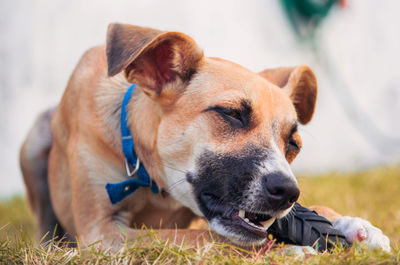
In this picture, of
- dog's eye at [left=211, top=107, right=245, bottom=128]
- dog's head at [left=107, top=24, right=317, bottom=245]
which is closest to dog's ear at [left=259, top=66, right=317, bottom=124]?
dog's head at [left=107, top=24, right=317, bottom=245]

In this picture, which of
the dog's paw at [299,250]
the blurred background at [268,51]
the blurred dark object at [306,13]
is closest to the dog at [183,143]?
the dog's paw at [299,250]

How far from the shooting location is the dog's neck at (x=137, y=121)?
3064 millimetres

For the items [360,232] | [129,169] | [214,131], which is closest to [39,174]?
[129,169]

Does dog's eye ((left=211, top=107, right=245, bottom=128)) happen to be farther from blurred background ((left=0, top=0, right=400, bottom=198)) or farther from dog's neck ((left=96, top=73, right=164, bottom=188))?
blurred background ((left=0, top=0, right=400, bottom=198))

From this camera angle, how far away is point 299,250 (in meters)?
2.52

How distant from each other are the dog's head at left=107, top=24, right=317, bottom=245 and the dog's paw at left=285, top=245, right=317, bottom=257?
0.62 feet

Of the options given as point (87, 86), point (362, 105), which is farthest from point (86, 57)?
point (362, 105)

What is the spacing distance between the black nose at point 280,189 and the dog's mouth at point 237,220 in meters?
0.14

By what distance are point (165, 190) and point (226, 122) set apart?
0.69m

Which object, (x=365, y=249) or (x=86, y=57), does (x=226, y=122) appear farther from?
(x=86, y=57)

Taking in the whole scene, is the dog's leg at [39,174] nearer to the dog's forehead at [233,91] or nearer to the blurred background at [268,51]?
the dog's forehead at [233,91]

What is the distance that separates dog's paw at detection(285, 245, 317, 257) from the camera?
2401 millimetres

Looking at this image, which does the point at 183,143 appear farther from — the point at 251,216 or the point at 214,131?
the point at 251,216

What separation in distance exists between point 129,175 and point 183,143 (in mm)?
534
